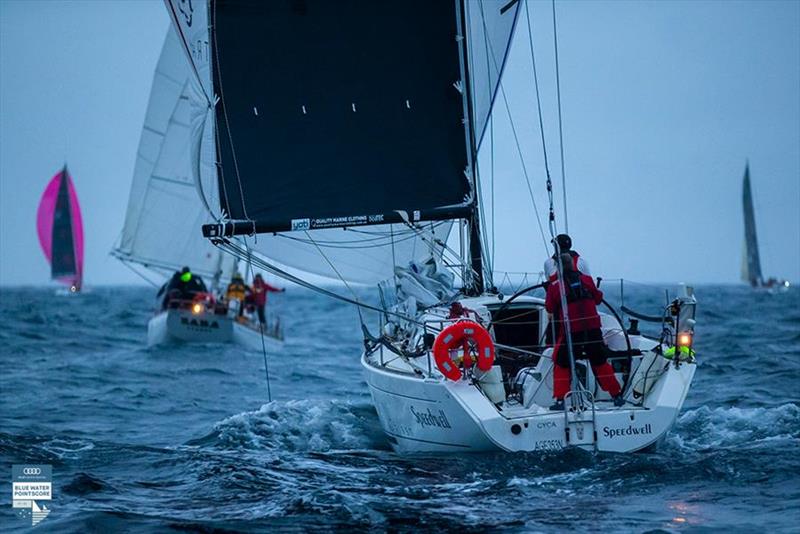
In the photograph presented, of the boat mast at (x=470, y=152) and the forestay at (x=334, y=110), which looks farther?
the boat mast at (x=470, y=152)

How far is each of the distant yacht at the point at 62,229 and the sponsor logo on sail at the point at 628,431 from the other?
4541 centimetres

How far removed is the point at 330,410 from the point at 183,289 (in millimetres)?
17811

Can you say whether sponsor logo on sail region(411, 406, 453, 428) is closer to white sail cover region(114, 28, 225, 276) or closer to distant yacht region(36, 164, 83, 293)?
white sail cover region(114, 28, 225, 276)

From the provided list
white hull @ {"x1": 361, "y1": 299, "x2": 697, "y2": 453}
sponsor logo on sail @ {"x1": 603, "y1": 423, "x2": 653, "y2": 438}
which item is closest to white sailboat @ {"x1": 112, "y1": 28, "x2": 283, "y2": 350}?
white hull @ {"x1": 361, "y1": 299, "x2": 697, "y2": 453}

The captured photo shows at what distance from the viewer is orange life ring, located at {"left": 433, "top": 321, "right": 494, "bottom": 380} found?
999 centimetres

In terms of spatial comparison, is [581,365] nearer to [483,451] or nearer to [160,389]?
[483,451]

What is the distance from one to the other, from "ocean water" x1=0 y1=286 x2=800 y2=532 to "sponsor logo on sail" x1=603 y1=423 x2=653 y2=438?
0.71 ft

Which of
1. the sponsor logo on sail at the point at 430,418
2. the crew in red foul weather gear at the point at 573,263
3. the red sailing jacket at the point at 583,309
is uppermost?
the crew in red foul weather gear at the point at 573,263

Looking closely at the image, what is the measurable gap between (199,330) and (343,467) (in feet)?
68.5

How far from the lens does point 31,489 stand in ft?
31.0

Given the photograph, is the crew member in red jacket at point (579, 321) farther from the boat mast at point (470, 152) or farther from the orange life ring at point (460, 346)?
the boat mast at point (470, 152)

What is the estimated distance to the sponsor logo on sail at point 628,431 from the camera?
31.6 ft

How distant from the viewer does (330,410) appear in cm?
1554

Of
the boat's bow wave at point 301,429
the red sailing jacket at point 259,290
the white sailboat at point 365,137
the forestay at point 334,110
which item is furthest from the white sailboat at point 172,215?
the forestay at point 334,110
